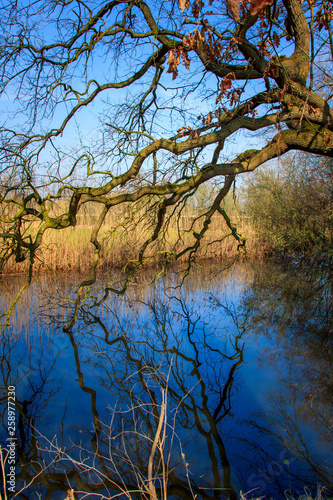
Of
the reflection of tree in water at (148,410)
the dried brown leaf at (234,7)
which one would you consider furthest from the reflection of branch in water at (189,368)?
the dried brown leaf at (234,7)

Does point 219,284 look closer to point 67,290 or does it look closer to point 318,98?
point 67,290

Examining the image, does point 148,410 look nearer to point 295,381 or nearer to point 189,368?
point 189,368

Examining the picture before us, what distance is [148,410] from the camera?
3.00 m

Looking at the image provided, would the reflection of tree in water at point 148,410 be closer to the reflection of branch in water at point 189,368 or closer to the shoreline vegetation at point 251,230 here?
the reflection of branch in water at point 189,368

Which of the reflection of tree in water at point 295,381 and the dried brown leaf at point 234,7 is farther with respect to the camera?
the reflection of tree in water at point 295,381

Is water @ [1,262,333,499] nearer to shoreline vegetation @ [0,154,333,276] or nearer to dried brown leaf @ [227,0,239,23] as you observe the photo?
dried brown leaf @ [227,0,239,23]

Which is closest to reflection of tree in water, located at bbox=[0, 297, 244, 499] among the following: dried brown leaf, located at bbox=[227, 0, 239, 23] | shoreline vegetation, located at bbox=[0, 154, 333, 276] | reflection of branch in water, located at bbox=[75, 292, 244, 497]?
reflection of branch in water, located at bbox=[75, 292, 244, 497]

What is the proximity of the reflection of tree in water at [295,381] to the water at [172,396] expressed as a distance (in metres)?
0.01

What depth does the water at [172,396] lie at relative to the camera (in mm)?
2164

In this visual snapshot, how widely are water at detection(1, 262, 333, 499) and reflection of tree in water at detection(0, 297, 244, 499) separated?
1 cm

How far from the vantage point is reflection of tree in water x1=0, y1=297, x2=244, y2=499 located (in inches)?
83.6

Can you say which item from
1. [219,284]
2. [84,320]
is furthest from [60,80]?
[219,284]

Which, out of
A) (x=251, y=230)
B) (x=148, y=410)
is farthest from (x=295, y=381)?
(x=251, y=230)

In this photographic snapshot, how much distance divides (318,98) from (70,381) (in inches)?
162
